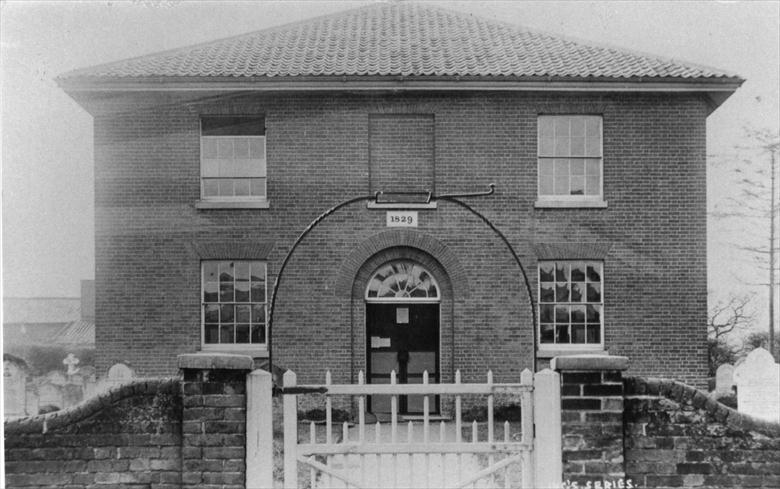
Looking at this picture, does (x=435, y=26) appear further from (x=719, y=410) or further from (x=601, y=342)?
(x=719, y=410)

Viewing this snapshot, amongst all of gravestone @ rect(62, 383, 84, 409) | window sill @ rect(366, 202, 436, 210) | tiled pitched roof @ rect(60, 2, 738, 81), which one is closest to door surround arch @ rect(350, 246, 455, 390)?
window sill @ rect(366, 202, 436, 210)

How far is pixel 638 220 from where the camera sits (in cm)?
1252

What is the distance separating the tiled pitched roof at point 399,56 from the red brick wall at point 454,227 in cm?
55

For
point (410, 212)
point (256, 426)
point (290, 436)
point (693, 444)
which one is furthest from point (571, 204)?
point (256, 426)

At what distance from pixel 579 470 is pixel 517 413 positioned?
306 inches

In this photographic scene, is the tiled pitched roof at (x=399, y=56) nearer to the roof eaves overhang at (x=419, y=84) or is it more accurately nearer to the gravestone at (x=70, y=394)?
the roof eaves overhang at (x=419, y=84)

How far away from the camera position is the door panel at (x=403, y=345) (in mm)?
12945

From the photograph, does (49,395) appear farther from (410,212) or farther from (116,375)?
(410,212)

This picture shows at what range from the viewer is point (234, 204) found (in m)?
12.4

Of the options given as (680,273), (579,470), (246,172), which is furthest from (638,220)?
(579,470)

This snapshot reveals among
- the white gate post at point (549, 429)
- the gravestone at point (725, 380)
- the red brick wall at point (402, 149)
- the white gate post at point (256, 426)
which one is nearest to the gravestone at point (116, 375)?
the red brick wall at point (402, 149)

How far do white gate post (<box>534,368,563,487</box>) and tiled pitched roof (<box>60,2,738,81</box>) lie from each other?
8.19 meters

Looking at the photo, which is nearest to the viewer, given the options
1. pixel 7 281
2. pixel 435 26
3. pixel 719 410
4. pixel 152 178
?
pixel 719 410

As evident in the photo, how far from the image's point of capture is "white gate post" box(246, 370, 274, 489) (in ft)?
16.4
